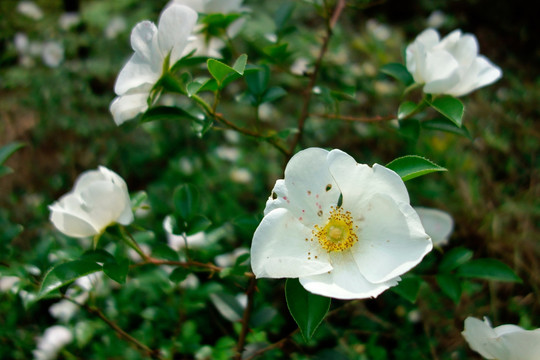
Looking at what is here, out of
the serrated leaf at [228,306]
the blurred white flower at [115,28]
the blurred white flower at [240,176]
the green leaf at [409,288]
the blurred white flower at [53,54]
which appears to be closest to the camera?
the green leaf at [409,288]

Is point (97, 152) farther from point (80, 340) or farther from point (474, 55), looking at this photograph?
point (474, 55)

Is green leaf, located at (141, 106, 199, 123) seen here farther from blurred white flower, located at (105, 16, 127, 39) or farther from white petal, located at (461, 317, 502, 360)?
blurred white flower, located at (105, 16, 127, 39)

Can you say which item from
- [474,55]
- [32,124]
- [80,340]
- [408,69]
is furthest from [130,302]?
[32,124]

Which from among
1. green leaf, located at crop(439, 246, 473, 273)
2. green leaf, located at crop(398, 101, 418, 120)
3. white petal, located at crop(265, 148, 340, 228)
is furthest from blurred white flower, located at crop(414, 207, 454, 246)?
white petal, located at crop(265, 148, 340, 228)

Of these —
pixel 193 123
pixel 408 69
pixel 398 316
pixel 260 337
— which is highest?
pixel 408 69

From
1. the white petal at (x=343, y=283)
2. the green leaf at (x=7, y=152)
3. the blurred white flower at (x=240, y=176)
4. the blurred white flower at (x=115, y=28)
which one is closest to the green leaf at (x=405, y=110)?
the white petal at (x=343, y=283)

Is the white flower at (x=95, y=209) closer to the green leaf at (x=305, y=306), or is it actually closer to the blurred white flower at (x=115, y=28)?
the green leaf at (x=305, y=306)

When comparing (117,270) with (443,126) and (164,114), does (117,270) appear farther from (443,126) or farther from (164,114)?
(443,126)
